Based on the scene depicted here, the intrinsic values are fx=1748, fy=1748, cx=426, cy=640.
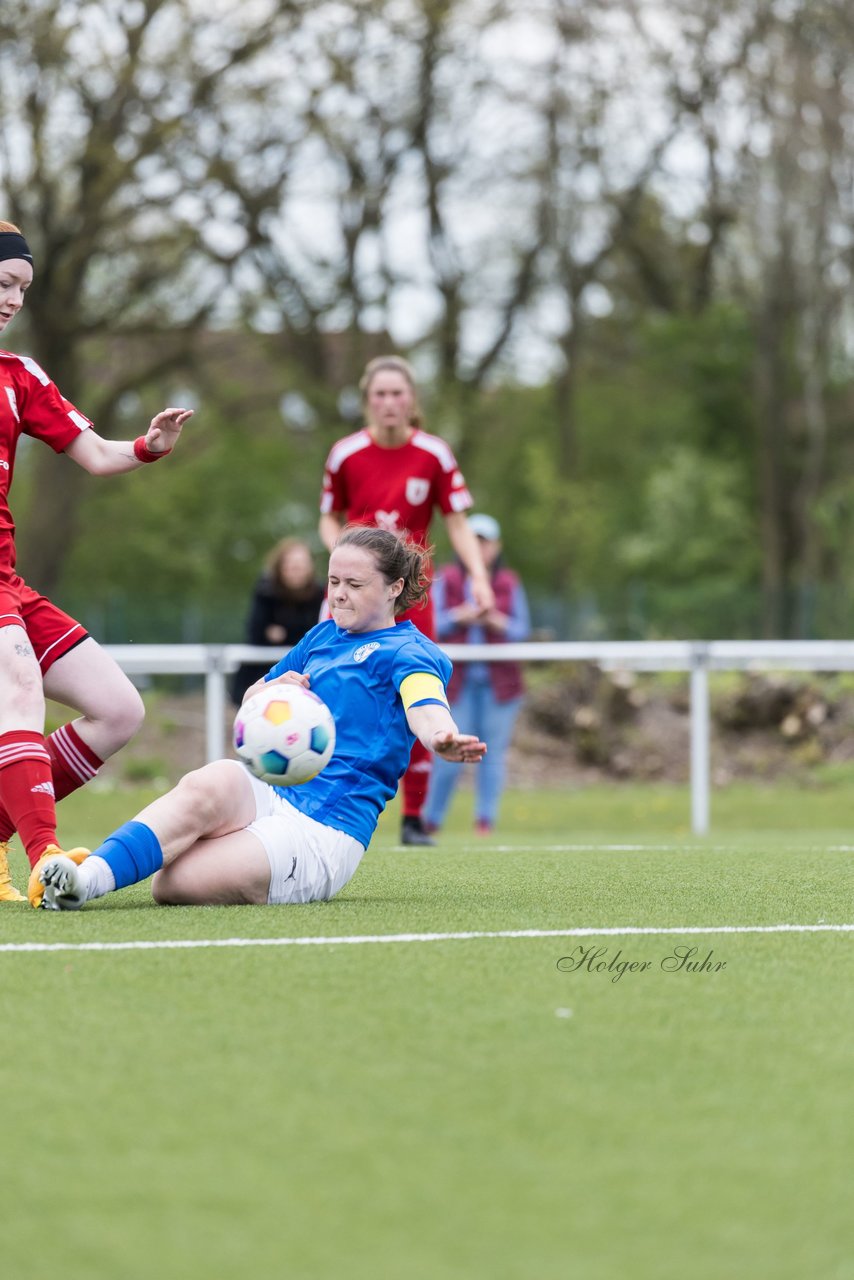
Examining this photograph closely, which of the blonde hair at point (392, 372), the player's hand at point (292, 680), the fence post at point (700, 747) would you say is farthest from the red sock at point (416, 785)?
the player's hand at point (292, 680)

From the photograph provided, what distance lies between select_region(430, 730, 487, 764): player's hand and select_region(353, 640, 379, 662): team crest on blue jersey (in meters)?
0.68

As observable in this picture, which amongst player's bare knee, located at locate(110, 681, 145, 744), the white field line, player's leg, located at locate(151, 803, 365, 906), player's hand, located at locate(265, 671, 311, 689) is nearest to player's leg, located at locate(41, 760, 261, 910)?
player's leg, located at locate(151, 803, 365, 906)

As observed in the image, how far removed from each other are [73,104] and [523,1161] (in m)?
20.6

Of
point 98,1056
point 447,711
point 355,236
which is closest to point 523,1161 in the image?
point 98,1056

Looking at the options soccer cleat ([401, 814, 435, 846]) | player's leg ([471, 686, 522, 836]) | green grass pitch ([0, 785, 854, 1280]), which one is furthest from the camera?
player's leg ([471, 686, 522, 836])

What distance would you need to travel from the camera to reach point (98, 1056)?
3.09 metres

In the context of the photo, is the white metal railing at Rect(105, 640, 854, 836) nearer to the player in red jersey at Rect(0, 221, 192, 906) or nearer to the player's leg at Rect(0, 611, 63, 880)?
the player in red jersey at Rect(0, 221, 192, 906)

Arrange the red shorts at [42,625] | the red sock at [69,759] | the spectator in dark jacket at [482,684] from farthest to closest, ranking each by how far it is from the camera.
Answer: the spectator in dark jacket at [482,684] < the red sock at [69,759] < the red shorts at [42,625]

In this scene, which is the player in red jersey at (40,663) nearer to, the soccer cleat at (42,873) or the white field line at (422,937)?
the soccer cleat at (42,873)

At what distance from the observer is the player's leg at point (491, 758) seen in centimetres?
1075

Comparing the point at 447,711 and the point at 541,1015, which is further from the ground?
the point at 447,711

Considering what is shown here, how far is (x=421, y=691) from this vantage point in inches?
188

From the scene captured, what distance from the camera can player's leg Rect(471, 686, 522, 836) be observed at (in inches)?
423

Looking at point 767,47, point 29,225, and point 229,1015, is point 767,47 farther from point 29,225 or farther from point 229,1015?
point 229,1015
